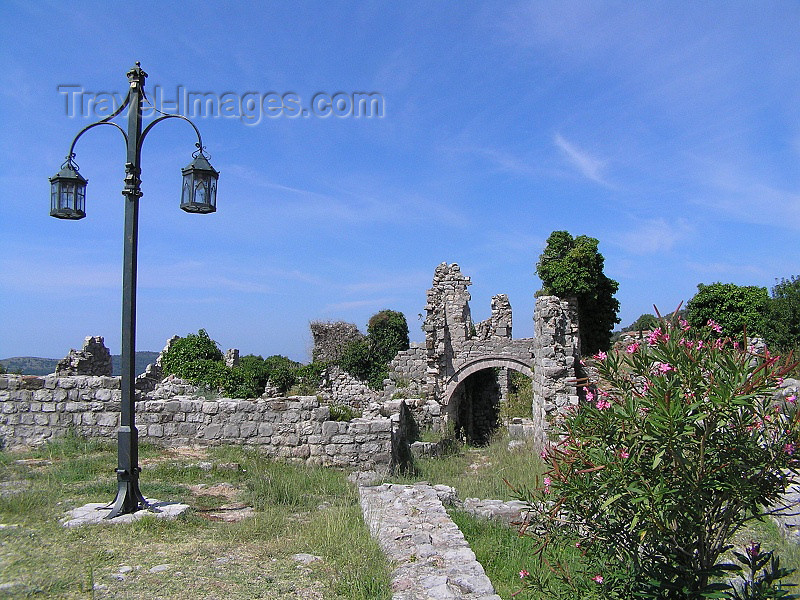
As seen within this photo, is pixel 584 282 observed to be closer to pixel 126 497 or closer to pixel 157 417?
pixel 157 417

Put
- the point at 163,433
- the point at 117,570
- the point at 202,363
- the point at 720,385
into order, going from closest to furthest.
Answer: the point at 720,385 → the point at 117,570 → the point at 163,433 → the point at 202,363

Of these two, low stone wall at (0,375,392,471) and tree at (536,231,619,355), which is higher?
tree at (536,231,619,355)

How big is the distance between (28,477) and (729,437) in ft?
24.7

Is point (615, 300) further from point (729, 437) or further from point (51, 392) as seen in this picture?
point (729, 437)

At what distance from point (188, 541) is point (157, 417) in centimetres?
446

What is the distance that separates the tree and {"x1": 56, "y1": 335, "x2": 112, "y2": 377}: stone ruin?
774 inches

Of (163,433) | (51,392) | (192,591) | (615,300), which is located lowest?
(192,591)

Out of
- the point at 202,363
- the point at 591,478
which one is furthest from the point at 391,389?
the point at 591,478

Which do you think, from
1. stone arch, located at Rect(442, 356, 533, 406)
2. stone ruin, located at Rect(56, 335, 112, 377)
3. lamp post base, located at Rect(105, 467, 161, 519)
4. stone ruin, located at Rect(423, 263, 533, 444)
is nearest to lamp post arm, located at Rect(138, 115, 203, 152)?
lamp post base, located at Rect(105, 467, 161, 519)

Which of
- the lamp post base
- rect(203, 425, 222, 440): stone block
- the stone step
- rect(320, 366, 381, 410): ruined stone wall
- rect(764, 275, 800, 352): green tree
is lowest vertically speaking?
the stone step

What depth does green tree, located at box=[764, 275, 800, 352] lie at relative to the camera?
22.4 m

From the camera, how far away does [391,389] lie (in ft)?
62.7

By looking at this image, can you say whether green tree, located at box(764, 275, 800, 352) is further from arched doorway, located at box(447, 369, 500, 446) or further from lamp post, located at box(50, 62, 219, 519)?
lamp post, located at box(50, 62, 219, 519)

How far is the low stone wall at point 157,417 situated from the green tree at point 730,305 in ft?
75.6
